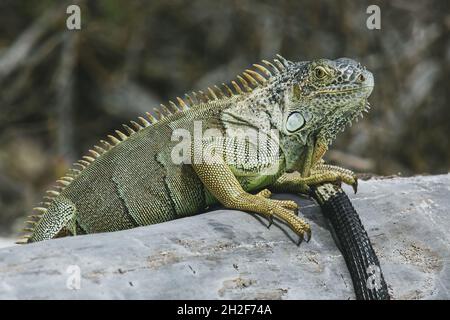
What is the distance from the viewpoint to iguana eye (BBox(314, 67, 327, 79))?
202 inches

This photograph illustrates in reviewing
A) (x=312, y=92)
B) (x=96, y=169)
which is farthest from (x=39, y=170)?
(x=312, y=92)

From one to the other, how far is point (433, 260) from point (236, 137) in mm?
1626

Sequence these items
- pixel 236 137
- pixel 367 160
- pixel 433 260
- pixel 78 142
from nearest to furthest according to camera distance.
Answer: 1. pixel 433 260
2. pixel 236 137
3. pixel 367 160
4. pixel 78 142

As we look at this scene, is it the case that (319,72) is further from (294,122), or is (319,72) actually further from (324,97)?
(294,122)

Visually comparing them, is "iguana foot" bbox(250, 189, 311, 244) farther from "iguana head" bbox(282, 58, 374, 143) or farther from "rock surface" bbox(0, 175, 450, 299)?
"iguana head" bbox(282, 58, 374, 143)

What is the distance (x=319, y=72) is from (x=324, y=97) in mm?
183

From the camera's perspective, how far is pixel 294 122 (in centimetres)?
521

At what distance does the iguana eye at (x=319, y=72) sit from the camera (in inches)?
202

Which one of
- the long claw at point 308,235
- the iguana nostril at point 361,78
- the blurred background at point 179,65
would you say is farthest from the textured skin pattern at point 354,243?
the blurred background at point 179,65

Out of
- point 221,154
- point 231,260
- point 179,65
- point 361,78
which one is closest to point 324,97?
point 361,78

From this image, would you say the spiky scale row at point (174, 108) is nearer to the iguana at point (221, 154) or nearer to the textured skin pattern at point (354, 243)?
the iguana at point (221, 154)

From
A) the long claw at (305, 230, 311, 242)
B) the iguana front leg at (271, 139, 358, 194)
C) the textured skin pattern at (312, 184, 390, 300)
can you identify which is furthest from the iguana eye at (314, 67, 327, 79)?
the long claw at (305, 230, 311, 242)
